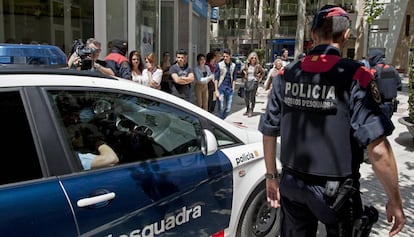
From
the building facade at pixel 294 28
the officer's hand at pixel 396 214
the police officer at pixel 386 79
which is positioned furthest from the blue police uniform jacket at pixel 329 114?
the building facade at pixel 294 28

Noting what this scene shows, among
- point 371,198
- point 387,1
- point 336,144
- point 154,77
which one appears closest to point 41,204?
point 336,144

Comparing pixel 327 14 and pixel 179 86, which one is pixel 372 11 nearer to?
pixel 179 86

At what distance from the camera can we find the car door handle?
6.07 ft

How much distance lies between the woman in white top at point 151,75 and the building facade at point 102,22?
1.76 metres

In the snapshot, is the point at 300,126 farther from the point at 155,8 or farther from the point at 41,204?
the point at 155,8

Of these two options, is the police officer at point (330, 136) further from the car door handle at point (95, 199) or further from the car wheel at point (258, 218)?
the car door handle at point (95, 199)

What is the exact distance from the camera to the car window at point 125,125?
2.06 metres

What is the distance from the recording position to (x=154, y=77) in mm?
6293

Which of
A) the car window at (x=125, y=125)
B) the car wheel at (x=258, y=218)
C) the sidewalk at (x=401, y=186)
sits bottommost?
the sidewalk at (x=401, y=186)

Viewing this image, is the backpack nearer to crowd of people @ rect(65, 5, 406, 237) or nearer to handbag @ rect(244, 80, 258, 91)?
crowd of people @ rect(65, 5, 406, 237)

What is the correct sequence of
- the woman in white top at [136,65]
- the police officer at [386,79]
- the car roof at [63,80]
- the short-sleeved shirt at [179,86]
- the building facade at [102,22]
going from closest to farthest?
the car roof at [63,80] → the police officer at [386,79] → the woman in white top at [136,65] → the short-sleeved shirt at [179,86] → the building facade at [102,22]

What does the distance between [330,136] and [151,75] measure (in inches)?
186

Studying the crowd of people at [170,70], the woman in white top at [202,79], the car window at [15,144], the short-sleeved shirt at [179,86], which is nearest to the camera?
the car window at [15,144]

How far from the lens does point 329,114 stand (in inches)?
76.5
